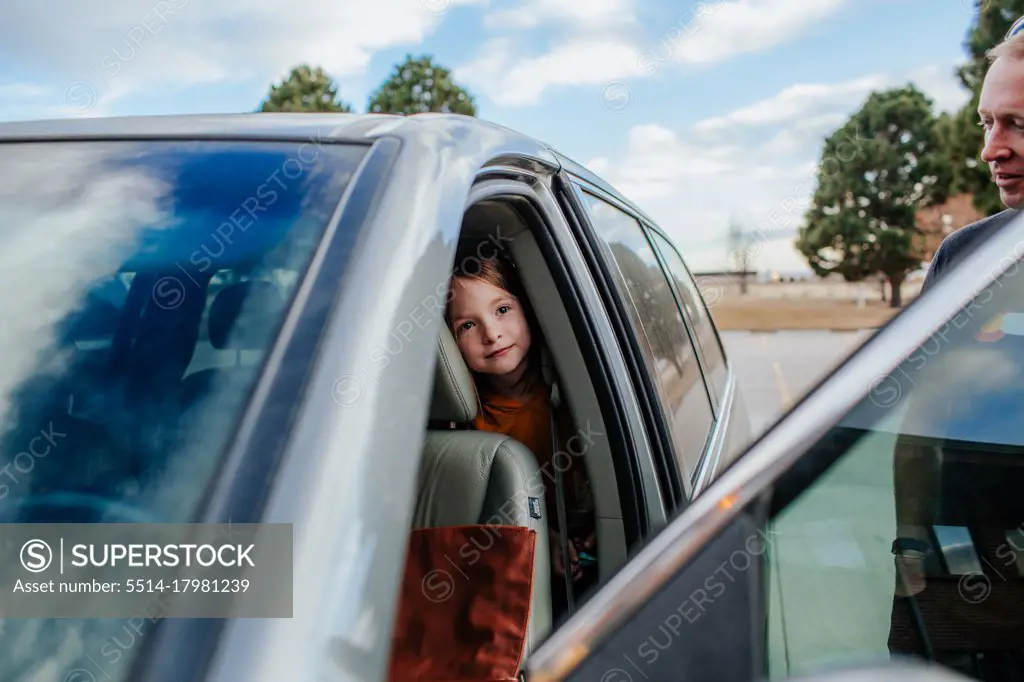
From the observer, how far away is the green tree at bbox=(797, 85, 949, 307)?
4869cm

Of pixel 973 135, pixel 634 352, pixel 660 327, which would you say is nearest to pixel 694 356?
pixel 660 327

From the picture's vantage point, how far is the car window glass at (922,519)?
2.89ft

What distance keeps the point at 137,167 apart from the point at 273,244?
1.19 ft

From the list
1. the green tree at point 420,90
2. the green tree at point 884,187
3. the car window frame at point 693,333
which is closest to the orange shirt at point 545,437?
the car window frame at point 693,333

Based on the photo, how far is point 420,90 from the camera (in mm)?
36250

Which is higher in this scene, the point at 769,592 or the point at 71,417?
the point at 71,417

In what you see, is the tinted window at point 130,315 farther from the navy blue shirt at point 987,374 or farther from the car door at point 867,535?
the navy blue shirt at point 987,374

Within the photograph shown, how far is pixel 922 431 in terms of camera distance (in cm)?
94

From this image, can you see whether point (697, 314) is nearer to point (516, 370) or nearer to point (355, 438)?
point (516, 370)

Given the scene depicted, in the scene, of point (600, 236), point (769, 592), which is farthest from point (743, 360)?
point (769, 592)

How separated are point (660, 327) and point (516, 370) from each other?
0.64 m

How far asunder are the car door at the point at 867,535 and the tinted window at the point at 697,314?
8.45 feet

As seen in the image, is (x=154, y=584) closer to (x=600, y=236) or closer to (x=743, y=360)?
(x=600, y=236)

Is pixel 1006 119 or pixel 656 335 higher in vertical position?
pixel 1006 119
